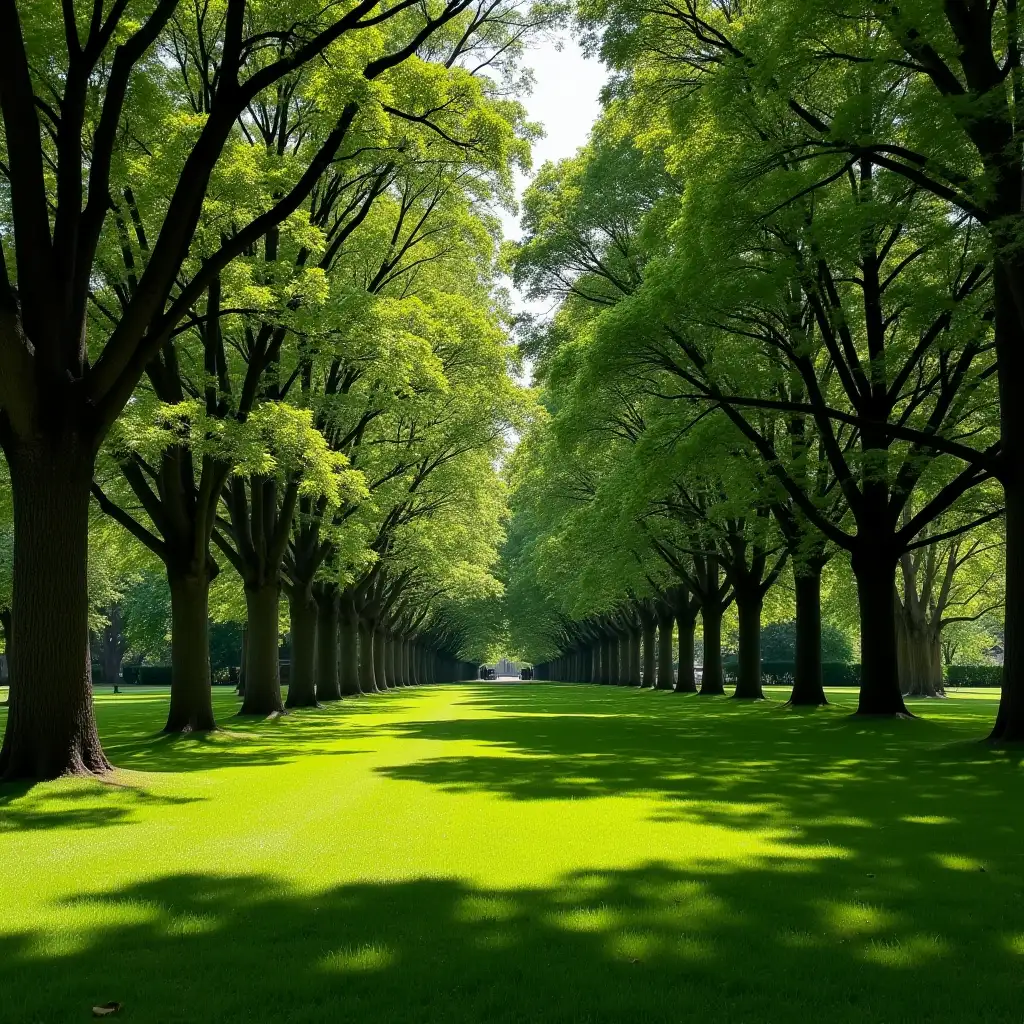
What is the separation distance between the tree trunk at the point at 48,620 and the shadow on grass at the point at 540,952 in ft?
17.9

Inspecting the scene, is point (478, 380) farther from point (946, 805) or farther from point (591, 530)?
point (946, 805)

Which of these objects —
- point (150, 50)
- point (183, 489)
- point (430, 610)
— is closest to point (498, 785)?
point (183, 489)

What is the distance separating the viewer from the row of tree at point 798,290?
43.8 feet

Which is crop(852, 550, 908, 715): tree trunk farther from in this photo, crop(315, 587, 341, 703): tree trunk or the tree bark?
the tree bark

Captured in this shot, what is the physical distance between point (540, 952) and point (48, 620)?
8.24m

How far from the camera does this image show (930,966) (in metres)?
4.16

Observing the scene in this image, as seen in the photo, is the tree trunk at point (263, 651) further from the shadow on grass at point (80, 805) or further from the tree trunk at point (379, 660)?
the tree trunk at point (379, 660)

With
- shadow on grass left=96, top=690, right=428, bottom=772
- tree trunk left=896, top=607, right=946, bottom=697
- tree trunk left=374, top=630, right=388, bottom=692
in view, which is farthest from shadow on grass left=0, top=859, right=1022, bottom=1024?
tree trunk left=374, top=630, right=388, bottom=692

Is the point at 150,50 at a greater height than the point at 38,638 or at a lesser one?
greater

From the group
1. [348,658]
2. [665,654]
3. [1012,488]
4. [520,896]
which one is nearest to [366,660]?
[348,658]

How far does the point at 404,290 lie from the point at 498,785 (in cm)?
1827

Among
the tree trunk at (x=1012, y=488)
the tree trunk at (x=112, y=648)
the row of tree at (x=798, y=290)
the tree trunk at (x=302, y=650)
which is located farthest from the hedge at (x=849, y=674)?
the tree trunk at (x=1012, y=488)

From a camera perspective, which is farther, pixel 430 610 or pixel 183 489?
pixel 430 610

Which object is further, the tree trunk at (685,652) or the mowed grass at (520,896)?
the tree trunk at (685,652)
